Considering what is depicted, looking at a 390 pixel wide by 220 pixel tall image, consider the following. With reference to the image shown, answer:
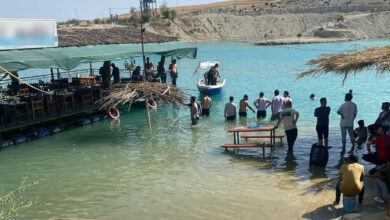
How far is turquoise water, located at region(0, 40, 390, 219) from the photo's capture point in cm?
918

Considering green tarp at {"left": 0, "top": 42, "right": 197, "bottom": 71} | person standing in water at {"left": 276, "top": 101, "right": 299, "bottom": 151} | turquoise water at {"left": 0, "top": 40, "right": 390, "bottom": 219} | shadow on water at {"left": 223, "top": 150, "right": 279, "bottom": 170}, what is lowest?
turquoise water at {"left": 0, "top": 40, "right": 390, "bottom": 219}

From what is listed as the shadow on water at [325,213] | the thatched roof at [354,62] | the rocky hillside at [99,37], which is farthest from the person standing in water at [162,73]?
the shadow on water at [325,213]

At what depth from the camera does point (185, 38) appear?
105 metres

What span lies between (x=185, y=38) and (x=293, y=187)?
97.5m

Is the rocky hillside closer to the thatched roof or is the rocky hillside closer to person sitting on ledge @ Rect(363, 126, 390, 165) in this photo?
the thatched roof

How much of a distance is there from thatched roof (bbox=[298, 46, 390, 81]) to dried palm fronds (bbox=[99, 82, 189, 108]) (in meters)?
7.42

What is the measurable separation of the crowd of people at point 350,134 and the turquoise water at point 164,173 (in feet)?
1.97

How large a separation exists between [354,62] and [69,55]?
11.7 meters

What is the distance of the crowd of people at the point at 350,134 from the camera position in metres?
7.76

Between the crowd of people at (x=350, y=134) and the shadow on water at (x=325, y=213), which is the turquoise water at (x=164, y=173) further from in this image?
the crowd of people at (x=350, y=134)

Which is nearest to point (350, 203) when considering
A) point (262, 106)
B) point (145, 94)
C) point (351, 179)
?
point (351, 179)

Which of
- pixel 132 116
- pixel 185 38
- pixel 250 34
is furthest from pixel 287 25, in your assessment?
pixel 132 116

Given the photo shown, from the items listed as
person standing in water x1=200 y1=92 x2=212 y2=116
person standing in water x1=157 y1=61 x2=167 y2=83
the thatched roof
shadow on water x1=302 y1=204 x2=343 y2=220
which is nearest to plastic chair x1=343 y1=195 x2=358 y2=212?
shadow on water x1=302 y1=204 x2=343 y2=220

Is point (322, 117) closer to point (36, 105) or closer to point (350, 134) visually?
point (350, 134)
